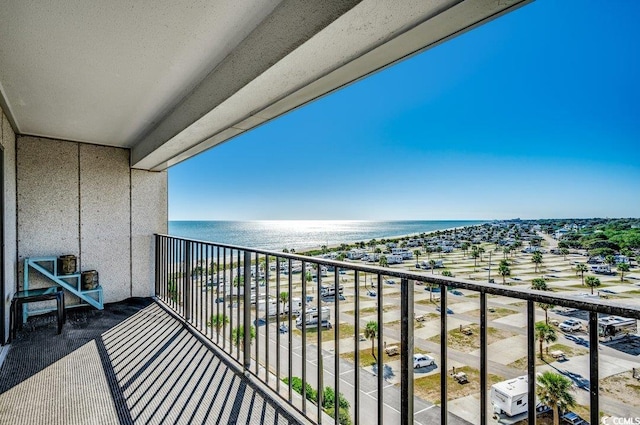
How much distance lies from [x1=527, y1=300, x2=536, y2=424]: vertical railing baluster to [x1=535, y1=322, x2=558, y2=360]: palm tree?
3 cm

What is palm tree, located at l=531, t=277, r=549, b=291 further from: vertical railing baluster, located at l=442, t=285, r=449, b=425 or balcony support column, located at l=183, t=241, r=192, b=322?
balcony support column, located at l=183, t=241, r=192, b=322

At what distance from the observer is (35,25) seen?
182 cm

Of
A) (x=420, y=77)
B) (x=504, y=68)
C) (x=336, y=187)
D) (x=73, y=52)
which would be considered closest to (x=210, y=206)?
(x=336, y=187)

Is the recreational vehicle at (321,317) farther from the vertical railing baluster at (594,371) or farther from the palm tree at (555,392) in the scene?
the vertical railing baluster at (594,371)

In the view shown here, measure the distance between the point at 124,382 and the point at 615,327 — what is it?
8.71ft

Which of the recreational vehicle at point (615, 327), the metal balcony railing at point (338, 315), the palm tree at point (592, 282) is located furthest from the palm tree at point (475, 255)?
the recreational vehicle at point (615, 327)

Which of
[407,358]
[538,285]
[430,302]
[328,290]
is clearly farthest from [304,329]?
[538,285]

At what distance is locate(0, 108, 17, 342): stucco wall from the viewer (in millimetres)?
3006

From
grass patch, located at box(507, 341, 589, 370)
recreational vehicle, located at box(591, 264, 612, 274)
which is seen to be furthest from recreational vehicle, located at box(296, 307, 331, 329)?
recreational vehicle, located at box(591, 264, 612, 274)

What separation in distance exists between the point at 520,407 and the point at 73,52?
2.98 meters

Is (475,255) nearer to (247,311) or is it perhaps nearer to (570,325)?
(247,311)

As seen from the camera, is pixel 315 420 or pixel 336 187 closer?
pixel 315 420

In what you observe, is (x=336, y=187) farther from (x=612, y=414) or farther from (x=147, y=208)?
(x=612, y=414)

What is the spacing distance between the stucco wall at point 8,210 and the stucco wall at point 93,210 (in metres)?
0.30
